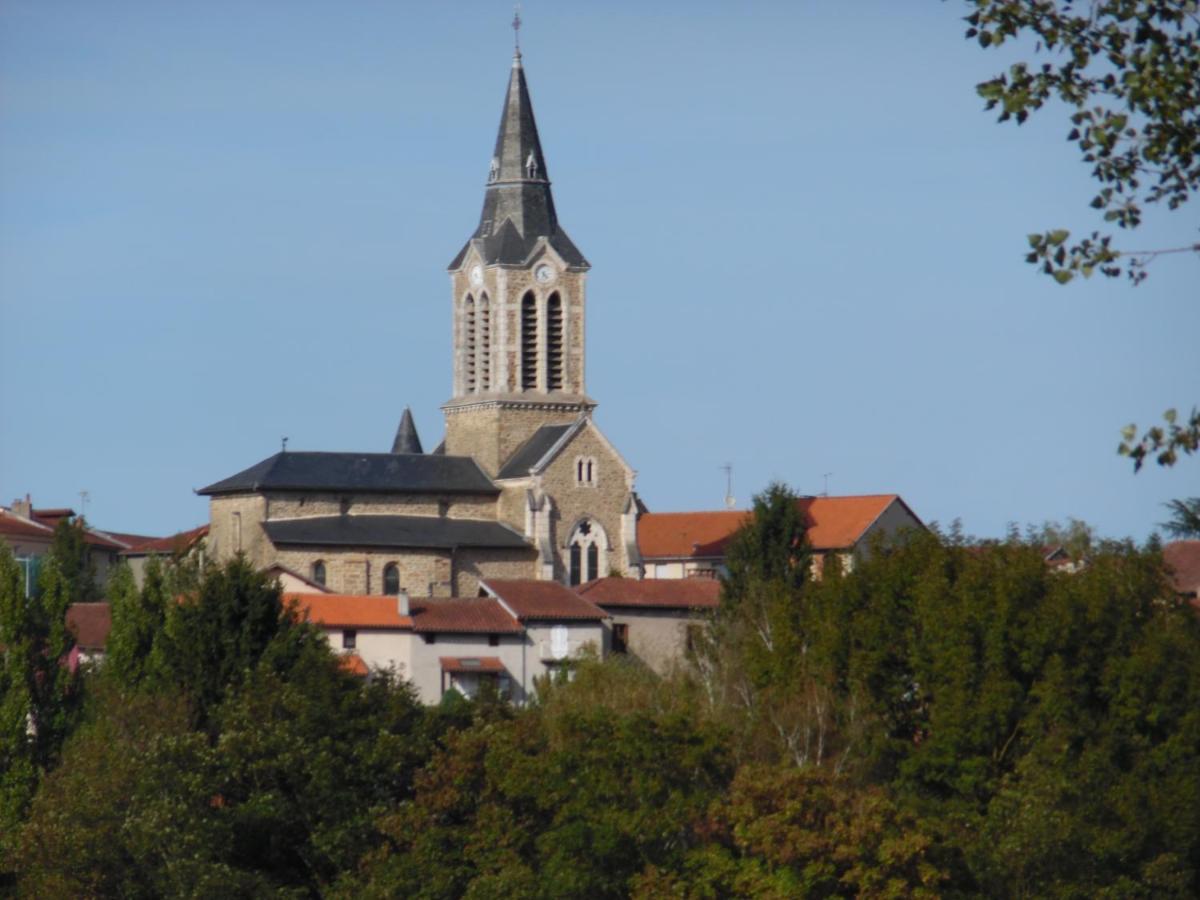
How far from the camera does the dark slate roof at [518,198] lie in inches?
3051

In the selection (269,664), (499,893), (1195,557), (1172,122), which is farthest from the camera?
(1195,557)

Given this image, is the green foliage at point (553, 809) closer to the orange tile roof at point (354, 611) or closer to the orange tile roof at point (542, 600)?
the orange tile roof at point (354, 611)

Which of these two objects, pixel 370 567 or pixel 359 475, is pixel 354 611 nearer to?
pixel 370 567

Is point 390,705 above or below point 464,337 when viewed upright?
below

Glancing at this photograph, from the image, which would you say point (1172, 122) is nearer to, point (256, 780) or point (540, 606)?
point (256, 780)

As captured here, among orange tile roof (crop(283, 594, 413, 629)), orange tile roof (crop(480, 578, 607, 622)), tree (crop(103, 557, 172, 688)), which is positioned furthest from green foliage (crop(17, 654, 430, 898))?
orange tile roof (crop(480, 578, 607, 622))

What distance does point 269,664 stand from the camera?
42.2m

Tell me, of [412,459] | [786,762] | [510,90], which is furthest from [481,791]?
[510,90]

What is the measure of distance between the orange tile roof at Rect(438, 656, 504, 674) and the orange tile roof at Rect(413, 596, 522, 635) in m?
0.69

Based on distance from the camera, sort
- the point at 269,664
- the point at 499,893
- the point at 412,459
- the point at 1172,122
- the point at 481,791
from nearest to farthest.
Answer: the point at 1172,122 < the point at 499,893 < the point at 481,791 < the point at 269,664 < the point at 412,459

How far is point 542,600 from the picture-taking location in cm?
6431

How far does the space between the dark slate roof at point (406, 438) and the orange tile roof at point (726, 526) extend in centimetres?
1038

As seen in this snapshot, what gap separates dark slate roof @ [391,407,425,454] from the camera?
90.9 meters

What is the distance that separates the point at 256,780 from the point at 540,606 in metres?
27.0
